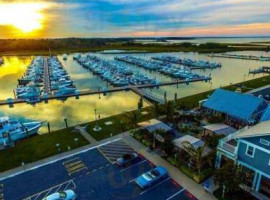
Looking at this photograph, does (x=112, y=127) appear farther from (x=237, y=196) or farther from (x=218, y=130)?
(x=237, y=196)

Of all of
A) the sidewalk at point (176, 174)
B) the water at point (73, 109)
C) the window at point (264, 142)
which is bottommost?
the water at point (73, 109)

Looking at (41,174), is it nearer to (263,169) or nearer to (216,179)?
(216,179)

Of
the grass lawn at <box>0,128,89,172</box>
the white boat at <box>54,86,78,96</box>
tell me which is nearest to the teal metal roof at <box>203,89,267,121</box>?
the grass lawn at <box>0,128,89,172</box>

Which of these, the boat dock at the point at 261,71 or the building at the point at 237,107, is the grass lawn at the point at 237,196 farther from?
the boat dock at the point at 261,71

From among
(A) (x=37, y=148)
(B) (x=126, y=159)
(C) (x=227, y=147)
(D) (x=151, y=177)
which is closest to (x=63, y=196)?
(B) (x=126, y=159)

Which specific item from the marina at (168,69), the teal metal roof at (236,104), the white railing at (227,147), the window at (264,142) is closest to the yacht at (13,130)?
the white railing at (227,147)

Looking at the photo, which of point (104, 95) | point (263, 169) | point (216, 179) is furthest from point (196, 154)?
point (104, 95)

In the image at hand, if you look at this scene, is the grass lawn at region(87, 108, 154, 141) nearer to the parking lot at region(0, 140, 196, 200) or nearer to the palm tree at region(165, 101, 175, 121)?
the palm tree at region(165, 101, 175, 121)
